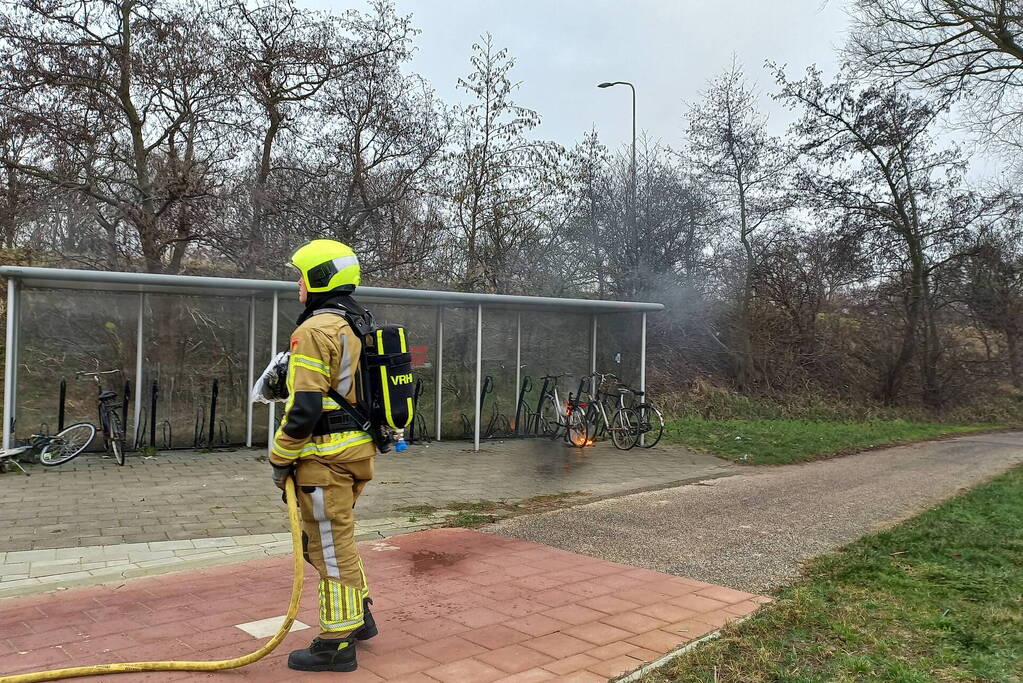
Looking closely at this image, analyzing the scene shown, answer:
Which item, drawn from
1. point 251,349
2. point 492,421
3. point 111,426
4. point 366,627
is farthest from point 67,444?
point 366,627

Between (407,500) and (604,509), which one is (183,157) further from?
(604,509)

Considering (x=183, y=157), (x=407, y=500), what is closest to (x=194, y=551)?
(x=407, y=500)

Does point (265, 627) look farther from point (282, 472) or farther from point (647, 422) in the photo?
point (647, 422)

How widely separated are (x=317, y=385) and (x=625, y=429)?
8.83 meters

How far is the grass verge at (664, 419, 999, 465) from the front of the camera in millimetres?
11531

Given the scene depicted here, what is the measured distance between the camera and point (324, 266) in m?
3.53

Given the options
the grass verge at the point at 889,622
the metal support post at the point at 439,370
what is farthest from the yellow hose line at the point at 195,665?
the metal support post at the point at 439,370

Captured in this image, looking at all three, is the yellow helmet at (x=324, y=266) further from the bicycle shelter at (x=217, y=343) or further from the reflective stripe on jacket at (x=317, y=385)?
the bicycle shelter at (x=217, y=343)

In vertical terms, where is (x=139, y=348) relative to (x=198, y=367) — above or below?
above

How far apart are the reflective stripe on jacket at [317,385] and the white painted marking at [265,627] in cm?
100

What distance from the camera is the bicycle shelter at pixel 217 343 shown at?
9.63 metres

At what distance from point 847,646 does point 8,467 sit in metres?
8.32

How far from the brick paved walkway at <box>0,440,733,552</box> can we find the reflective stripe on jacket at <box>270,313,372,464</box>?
2.92 metres

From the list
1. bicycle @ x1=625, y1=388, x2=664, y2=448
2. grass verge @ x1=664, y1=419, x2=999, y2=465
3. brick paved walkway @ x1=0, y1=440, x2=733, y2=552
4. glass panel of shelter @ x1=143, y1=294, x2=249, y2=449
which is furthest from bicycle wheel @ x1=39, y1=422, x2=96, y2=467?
grass verge @ x1=664, y1=419, x2=999, y2=465
